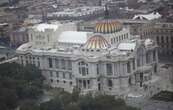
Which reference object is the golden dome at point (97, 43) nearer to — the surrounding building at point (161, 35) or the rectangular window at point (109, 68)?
the rectangular window at point (109, 68)

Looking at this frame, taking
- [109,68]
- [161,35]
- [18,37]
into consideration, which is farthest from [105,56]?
[18,37]

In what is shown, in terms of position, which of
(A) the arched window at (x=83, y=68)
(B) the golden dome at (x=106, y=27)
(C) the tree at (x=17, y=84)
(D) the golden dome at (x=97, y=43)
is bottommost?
(C) the tree at (x=17, y=84)

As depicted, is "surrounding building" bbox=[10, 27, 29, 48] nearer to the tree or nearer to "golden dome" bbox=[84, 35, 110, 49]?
the tree

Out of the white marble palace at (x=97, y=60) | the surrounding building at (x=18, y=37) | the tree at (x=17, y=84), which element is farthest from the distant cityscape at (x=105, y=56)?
the tree at (x=17, y=84)

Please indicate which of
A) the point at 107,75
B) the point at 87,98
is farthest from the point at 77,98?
the point at 107,75

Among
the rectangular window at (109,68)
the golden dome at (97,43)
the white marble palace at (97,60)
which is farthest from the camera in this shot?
the golden dome at (97,43)

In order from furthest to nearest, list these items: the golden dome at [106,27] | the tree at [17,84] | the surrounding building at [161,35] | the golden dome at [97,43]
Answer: the surrounding building at [161,35] → the golden dome at [106,27] → the golden dome at [97,43] → the tree at [17,84]

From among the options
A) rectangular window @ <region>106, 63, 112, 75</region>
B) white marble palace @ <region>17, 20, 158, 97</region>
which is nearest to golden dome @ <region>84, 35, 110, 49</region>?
white marble palace @ <region>17, 20, 158, 97</region>

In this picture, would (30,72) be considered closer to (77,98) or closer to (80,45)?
(80,45)
